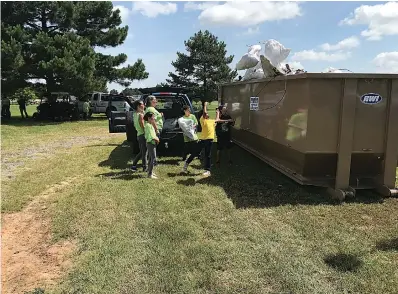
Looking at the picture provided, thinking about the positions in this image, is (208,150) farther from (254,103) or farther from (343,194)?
(343,194)

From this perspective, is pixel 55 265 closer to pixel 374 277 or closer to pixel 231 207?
pixel 231 207

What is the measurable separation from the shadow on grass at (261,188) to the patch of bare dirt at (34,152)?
15.1 feet

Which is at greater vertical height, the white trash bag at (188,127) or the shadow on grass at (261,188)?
the white trash bag at (188,127)

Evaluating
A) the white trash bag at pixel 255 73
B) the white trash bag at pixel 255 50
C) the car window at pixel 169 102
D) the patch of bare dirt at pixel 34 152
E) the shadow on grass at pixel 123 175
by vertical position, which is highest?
the white trash bag at pixel 255 50

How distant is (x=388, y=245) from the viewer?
179 inches

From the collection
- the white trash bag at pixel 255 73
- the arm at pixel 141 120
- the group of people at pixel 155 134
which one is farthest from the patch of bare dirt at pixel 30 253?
the white trash bag at pixel 255 73

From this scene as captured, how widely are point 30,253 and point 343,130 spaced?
499 cm

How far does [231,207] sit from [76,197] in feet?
8.95

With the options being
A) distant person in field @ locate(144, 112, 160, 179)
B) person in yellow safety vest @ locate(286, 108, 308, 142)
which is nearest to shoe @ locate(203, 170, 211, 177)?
distant person in field @ locate(144, 112, 160, 179)

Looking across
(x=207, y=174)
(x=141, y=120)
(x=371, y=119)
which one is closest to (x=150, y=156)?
(x=141, y=120)

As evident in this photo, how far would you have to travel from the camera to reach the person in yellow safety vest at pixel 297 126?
6.31m

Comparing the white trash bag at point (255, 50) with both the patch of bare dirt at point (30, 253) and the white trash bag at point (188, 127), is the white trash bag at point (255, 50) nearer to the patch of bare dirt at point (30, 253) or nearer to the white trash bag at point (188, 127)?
the white trash bag at point (188, 127)

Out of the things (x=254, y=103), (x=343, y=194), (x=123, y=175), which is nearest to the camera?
(x=343, y=194)

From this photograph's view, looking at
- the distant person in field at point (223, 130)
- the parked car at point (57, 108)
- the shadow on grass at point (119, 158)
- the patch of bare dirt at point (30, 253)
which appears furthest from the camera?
the parked car at point (57, 108)
